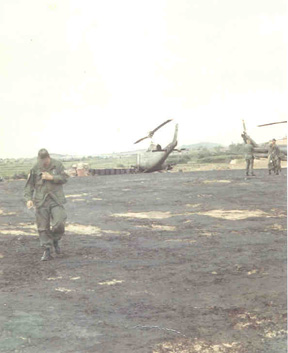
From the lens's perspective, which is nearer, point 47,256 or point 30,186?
point 47,256

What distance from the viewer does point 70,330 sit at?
195 inches

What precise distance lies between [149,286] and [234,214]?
272 inches

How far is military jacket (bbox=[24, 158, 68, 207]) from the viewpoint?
838 centimetres

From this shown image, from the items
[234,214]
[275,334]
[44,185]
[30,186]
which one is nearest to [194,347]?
[275,334]

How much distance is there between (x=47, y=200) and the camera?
8398 millimetres

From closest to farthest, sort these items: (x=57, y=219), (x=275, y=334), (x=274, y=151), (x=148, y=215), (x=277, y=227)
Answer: (x=275, y=334) < (x=57, y=219) < (x=277, y=227) < (x=148, y=215) < (x=274, y=151)

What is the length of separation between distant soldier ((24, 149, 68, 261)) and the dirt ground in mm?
441

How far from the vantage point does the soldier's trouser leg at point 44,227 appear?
8.28 metres

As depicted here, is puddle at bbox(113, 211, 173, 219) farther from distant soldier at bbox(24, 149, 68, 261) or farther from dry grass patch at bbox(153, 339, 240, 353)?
dry grass patch at bbox(153, 339, 240, 353)

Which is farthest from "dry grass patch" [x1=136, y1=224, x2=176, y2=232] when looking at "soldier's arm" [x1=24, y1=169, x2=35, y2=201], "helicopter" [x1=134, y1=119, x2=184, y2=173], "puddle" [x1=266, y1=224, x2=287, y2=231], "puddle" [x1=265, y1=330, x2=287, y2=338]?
"helicopter" [x1=134, y1=119, x2=184, y2=173]

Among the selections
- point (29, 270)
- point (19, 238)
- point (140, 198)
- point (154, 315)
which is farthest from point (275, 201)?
point (154, 315)

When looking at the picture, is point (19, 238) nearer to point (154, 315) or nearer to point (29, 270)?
point (29, 270)

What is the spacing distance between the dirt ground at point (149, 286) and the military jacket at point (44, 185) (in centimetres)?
106

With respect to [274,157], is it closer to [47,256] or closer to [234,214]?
[234,214]
